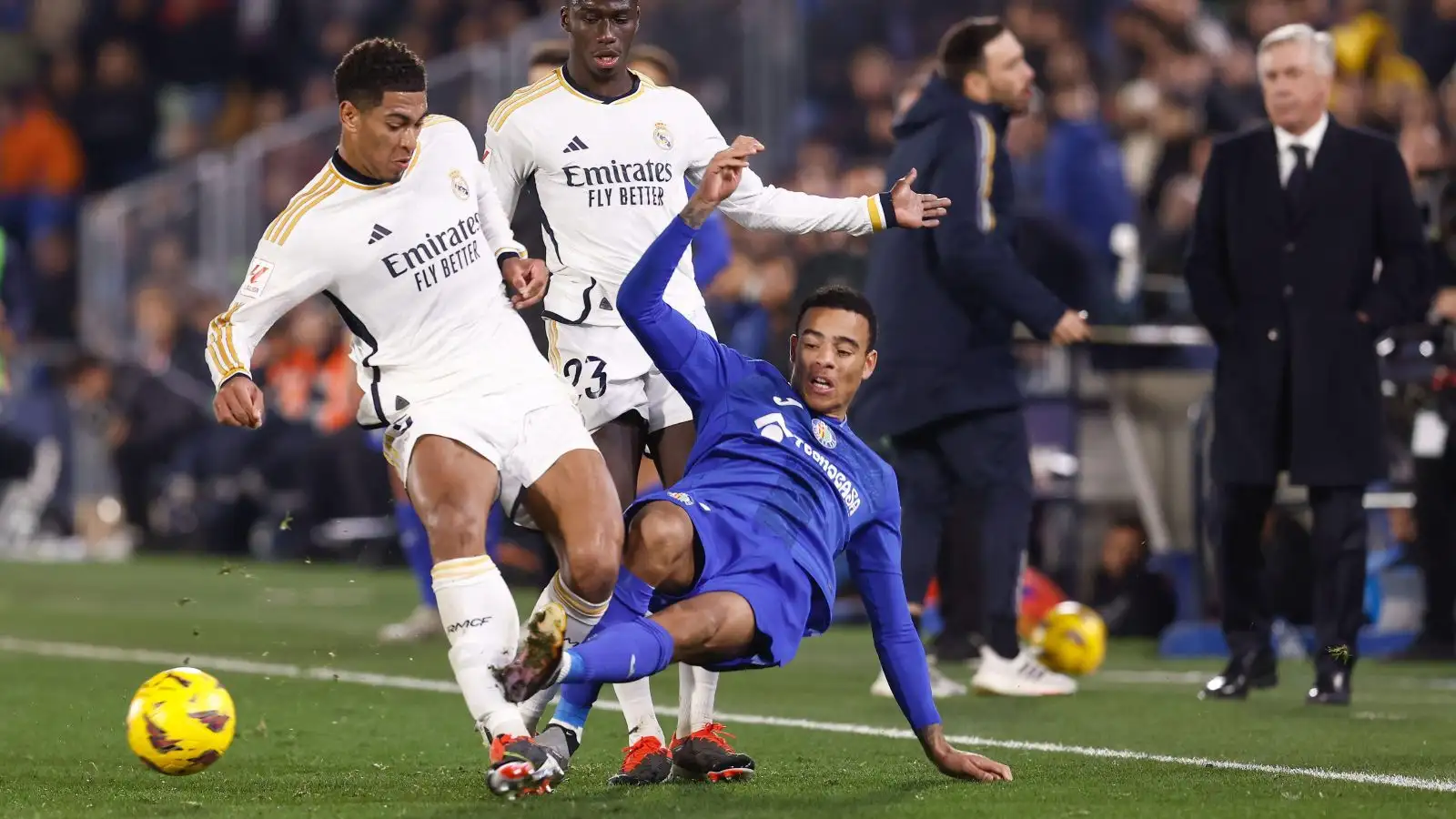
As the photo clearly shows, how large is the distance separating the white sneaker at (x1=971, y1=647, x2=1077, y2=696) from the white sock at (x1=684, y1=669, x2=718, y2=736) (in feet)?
7.90

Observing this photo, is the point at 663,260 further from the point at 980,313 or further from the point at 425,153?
the point at 980,313

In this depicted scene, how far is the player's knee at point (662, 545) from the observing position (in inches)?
201

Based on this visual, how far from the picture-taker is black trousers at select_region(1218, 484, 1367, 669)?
762 centimetres

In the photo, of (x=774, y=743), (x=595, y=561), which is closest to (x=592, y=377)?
(x=595, y=561)

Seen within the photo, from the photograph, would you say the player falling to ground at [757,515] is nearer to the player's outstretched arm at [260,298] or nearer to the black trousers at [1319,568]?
the player's outstretched arm at [260,298]

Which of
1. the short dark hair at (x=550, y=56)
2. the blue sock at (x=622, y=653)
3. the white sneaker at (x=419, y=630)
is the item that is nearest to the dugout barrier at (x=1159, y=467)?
the short dark hair at (x=550, y=56)

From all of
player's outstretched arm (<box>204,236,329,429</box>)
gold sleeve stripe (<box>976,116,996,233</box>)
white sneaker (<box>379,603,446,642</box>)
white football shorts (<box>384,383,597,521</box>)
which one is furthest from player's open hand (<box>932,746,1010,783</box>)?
→ white sneaker (<box>379,603,446,642</box>)

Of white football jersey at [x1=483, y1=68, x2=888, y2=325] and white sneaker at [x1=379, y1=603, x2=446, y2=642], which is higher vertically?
white football jersey at [x1=483, y1=68, x2=888, y2=325]

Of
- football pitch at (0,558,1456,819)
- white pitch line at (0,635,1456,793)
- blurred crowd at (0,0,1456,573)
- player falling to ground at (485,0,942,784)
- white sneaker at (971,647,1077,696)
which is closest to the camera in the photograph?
football pitch at (0,558,1456,819)

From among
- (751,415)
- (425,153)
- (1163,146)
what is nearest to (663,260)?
(751,415)

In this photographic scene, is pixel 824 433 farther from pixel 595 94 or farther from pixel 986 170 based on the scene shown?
pixel 986 170

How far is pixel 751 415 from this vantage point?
17.7ft

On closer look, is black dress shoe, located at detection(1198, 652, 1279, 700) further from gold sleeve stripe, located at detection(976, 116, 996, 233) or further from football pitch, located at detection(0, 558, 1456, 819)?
gold sleeve stripe, located at detection(976, 116, 996, 233)

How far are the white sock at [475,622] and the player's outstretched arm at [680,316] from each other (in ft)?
2.18
